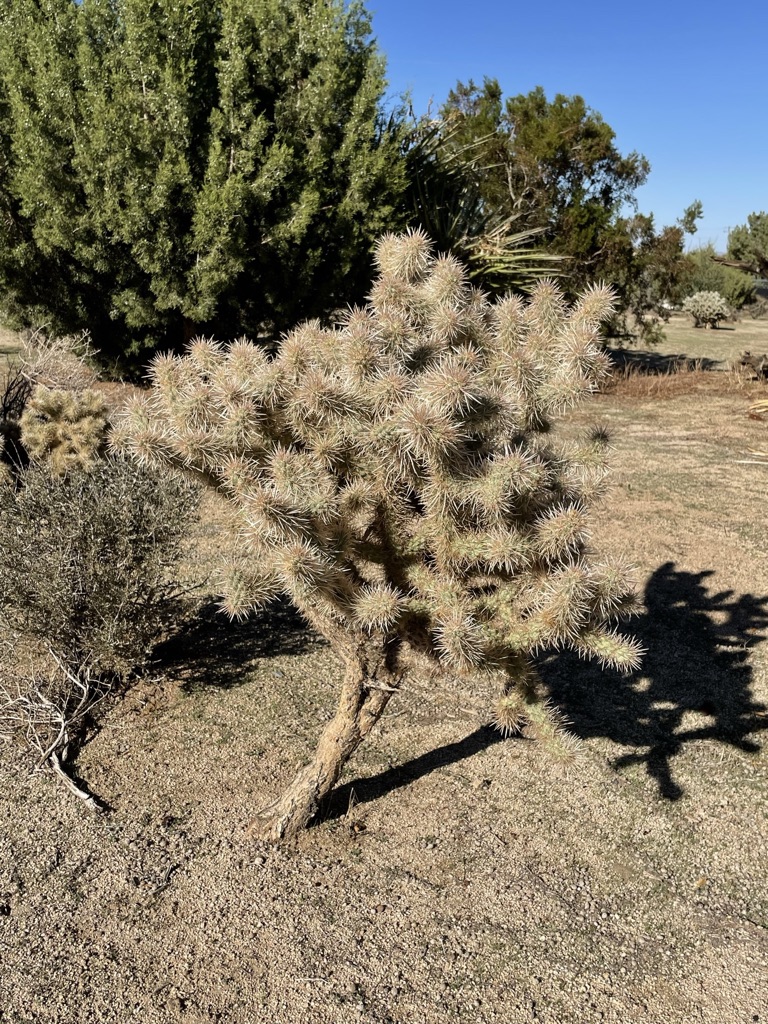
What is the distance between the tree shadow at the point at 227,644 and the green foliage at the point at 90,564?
46cm

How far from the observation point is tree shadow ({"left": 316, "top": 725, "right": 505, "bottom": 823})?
3689 millimetres

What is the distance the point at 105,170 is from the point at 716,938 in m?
9.25

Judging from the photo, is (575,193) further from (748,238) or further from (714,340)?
(748,238)

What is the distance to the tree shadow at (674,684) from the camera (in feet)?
14.4

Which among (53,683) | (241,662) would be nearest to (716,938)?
(241,662)

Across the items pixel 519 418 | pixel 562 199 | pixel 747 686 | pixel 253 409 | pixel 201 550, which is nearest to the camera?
pixel 253 409

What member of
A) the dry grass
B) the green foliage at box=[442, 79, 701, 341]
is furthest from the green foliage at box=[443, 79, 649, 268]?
the dry grass

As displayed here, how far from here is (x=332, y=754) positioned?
3.42m

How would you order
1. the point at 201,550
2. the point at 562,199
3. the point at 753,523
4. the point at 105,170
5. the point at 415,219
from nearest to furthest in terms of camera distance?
the point at 201,550, the point at 753,523, the point at 105,170, the point at 415,219, the point at 562,199

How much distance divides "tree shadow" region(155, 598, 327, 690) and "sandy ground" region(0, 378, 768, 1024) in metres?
0.02

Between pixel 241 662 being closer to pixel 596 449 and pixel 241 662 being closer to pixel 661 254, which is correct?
pixel 596 449

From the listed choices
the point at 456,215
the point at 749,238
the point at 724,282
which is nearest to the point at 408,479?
the point at 456,215

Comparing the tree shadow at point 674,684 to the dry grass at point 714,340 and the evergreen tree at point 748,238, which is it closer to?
the dry grass at point 714,340

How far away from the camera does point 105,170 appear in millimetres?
9234
